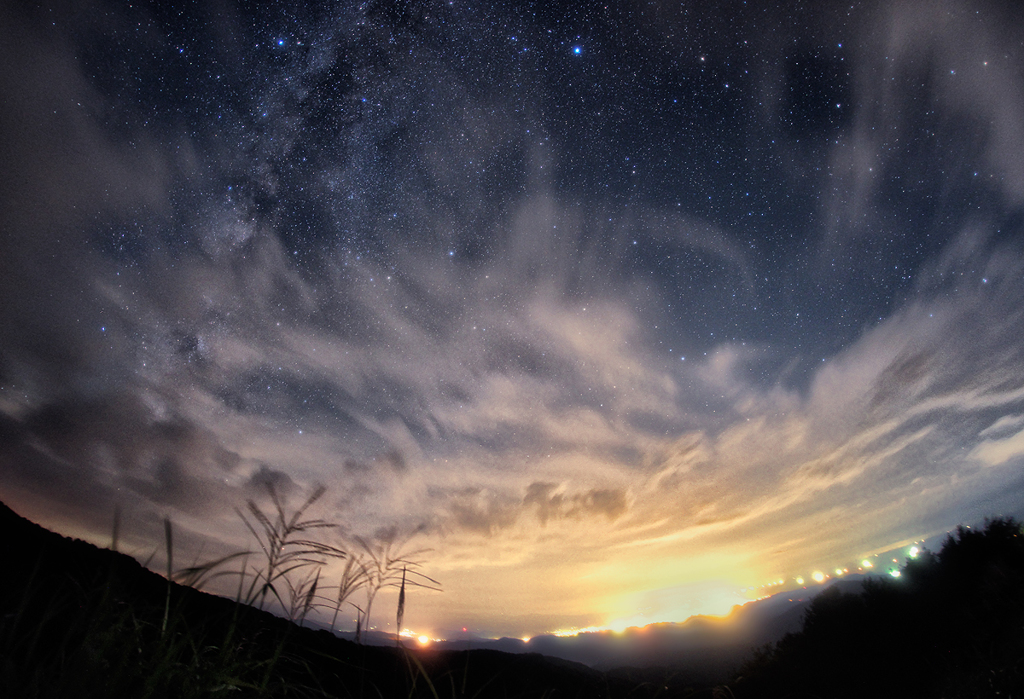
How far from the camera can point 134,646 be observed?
5.40 feet

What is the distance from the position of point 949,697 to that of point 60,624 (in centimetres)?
1705

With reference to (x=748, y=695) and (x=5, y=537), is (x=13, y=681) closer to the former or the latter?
(x=5, y=537)

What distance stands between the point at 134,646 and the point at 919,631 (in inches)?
1015

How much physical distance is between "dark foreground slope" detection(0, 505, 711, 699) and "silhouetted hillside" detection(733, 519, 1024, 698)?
13962 millimetres

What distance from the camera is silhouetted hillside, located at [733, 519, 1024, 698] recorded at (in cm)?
1314

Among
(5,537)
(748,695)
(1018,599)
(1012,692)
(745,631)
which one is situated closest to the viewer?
(5,537)

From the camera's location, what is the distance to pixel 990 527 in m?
19.8

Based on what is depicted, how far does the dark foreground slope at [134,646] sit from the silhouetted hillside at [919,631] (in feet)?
45.8

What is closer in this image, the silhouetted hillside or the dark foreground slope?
the dark foreground slope

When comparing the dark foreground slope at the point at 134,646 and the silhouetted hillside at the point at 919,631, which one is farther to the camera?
the silhouetted hillside at the point at 919,631

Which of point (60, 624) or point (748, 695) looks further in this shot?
point (748, 695)

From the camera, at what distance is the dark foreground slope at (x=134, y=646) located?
1249 millimetres

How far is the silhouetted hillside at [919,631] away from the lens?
517 inches

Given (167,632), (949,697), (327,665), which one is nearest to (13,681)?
(167,632)
